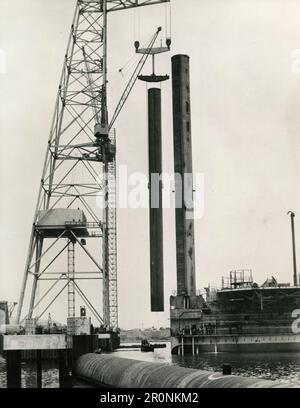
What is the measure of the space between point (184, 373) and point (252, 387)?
19.2ft

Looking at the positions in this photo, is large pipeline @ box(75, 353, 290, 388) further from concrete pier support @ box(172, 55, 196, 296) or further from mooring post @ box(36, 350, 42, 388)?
concrete pier support @ box(172, 55, 196, 296)

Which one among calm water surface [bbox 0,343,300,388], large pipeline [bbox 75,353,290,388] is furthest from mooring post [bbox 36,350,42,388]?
large pipeline [bbox 75,353,290,388]

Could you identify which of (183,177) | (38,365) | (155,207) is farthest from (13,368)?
(155,207)

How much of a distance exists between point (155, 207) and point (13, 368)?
142 feet

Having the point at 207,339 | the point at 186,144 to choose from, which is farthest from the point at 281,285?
the point at 186,144

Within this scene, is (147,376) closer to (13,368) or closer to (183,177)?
(13,368)

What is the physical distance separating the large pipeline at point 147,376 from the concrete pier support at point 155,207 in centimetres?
3116

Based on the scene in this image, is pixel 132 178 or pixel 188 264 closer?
pixel 132 178

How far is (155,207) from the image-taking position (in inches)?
3024

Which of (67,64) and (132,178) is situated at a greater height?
(67,64)

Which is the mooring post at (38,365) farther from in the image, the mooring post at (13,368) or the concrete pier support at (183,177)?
the concrete pier support at (183,177)

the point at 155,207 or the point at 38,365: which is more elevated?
the point at 155,207

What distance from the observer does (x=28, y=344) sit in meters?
35.6

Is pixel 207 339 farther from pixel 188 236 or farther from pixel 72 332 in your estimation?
pixel 72 332
